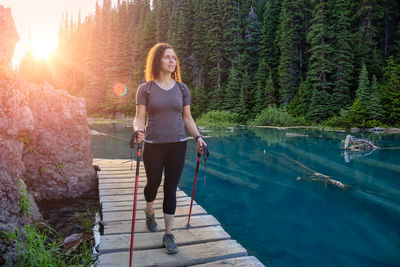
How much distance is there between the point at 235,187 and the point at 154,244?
194 inches

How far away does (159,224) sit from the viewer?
3490 mm

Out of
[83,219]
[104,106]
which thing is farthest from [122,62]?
[83,219]

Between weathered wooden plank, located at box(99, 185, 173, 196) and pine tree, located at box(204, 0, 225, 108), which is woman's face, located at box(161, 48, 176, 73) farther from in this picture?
pine tree, located at box(204, 0, 225, 108)

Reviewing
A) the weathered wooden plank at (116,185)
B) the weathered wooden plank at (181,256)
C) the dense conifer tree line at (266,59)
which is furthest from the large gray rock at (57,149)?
the dense conifer tree line at (266,59)

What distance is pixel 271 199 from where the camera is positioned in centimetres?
660

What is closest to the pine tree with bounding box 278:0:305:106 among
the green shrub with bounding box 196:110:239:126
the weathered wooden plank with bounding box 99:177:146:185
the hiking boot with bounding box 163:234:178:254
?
the green shrub with bounding box 196:110:239:126

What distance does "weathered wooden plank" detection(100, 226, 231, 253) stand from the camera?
2.85 metres

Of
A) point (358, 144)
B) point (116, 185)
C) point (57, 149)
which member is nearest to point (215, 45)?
point (358, 144)

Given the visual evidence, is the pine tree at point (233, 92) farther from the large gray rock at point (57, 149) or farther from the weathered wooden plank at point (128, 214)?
the weathered wooden plank at point (128, 214)

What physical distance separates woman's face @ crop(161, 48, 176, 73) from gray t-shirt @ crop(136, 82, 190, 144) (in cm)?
19

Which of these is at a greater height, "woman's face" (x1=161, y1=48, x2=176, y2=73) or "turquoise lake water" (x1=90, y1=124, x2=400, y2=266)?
"woman's face" (x1=161, y1=48, x2=176, y2=73)

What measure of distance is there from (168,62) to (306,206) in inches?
190

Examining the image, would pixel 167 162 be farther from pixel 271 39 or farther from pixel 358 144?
pixel 271 39

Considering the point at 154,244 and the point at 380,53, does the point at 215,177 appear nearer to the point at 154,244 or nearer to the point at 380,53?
the point at 154,244
